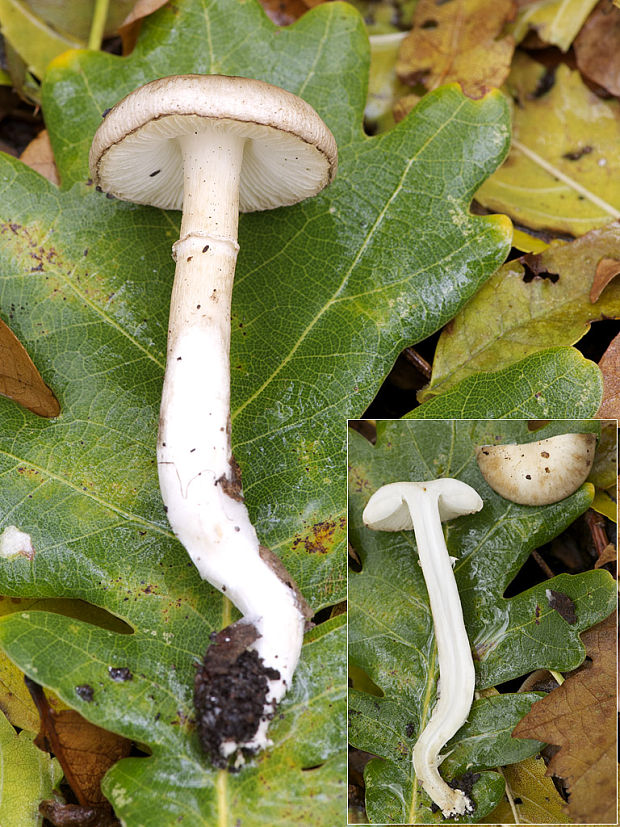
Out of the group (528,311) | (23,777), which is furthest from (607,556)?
(23,777)

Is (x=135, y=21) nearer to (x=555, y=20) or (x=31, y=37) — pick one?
(x=31, y=37)

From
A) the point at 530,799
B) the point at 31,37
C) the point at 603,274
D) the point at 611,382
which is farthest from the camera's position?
the point at 31,37

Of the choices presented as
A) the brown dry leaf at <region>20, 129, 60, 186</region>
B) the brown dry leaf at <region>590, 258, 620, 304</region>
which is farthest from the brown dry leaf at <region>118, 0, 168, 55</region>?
the brown dry leaf at <region>590, 258, 620, 304</region>

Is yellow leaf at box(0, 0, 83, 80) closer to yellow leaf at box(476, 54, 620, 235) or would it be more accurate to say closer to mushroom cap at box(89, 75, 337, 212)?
mushroom cap at box(89, 75, 337, 212)

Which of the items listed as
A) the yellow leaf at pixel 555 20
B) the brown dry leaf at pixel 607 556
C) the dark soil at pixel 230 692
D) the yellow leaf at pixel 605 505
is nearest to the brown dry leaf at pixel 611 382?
the yellow leaf at pixel 605 505

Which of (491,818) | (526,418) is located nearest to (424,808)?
(491,818)

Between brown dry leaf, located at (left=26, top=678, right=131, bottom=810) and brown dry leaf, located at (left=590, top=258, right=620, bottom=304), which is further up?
brown dry leaf, located at (left=590, top=258, right=620, bottom=304)

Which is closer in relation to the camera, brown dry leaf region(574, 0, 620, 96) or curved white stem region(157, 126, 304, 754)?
curved white stem region(157, 126, 304, 754)

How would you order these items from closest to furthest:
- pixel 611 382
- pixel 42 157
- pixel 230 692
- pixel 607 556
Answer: pixel 230 692, pixel 607 556, pixel 611 382, pixel 42 157
